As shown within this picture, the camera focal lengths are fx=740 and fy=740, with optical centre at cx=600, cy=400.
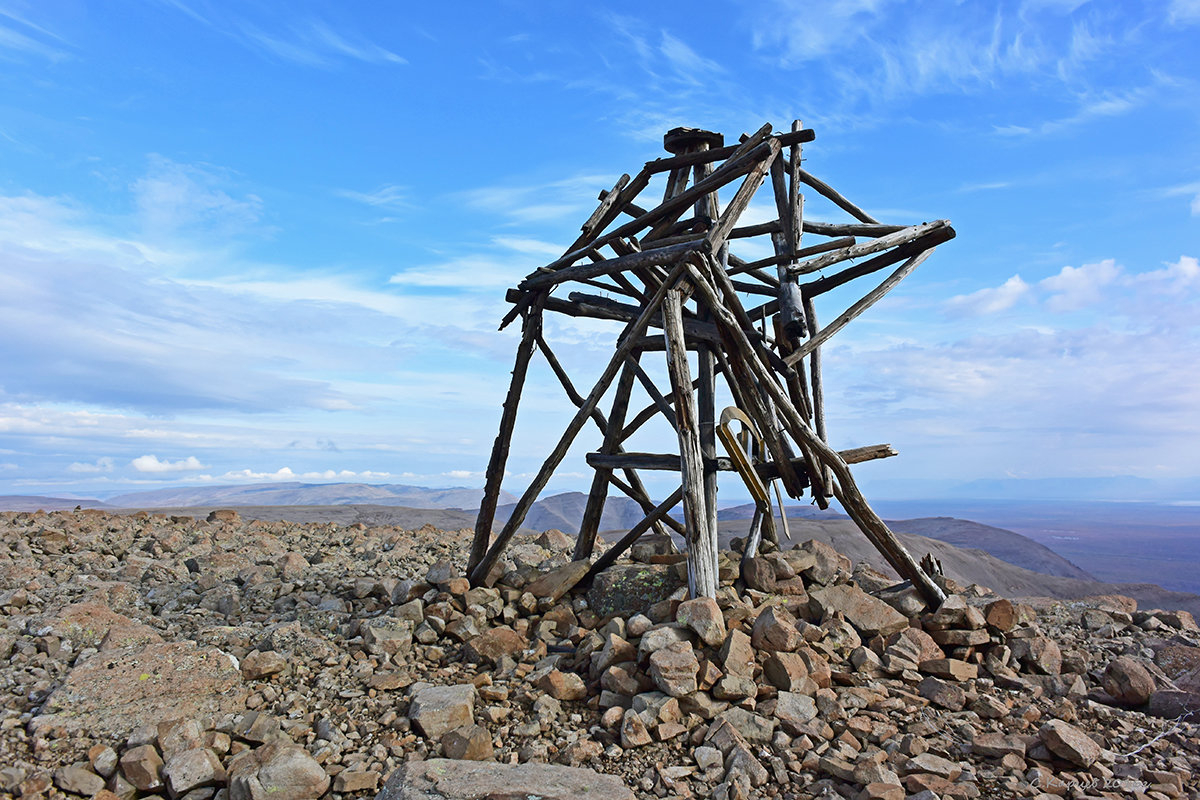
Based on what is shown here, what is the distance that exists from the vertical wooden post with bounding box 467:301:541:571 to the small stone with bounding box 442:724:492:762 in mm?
3395

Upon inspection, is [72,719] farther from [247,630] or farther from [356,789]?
[356,789]

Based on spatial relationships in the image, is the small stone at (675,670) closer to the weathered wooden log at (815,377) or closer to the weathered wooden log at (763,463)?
the weathered wooden log at (763,463)

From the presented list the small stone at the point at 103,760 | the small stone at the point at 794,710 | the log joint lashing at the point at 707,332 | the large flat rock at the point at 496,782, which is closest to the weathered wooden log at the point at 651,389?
the log joint lashing at the point at 707,332

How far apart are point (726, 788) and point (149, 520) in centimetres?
1296

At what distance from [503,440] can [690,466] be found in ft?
8.78

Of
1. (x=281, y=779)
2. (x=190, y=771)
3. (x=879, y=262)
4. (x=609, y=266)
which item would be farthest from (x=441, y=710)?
A: (x=879, y=262)

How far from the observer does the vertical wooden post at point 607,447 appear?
8648 millimetres

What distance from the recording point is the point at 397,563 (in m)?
10.5

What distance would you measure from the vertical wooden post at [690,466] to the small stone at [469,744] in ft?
7.48

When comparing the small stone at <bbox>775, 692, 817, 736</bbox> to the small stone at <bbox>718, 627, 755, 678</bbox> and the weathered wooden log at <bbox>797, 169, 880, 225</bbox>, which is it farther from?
the weathered wooden log at <bbox>797, 169, 880, 225</bbox>

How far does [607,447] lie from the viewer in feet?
28.8

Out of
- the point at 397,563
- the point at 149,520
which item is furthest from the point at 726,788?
→ the point at 149,520

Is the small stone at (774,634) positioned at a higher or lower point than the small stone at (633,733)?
higher

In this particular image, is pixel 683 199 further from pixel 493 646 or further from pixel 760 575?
pixel 493 646
